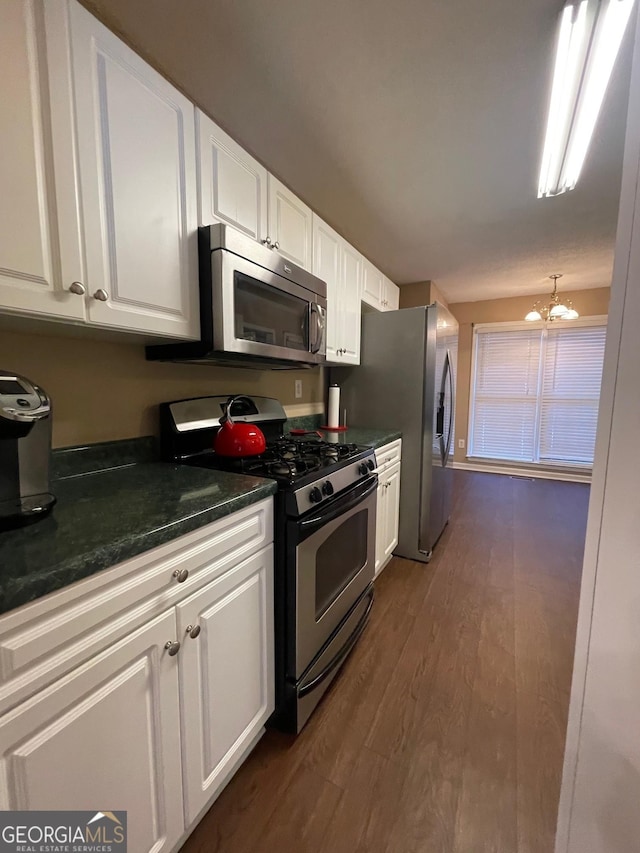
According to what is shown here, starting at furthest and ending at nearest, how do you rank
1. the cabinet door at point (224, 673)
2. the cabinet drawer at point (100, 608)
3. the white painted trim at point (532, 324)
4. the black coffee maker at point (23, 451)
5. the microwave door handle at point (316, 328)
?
the white painted trim at point (532, 324) → the microwave door handle at point (316, 328) → the cabinet door at point (224, 673) → the black coffee maker at point (23, 451) → the cabinet drawer at point (100, 608)

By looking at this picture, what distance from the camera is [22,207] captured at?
32.2 inches

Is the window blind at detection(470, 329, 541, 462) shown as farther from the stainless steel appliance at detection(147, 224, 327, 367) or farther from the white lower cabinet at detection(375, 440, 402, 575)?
the stainless steel appliance at detection(147, 224, 327, 367)

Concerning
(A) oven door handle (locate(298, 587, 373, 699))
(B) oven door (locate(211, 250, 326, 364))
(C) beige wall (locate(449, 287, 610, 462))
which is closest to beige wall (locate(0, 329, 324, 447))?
(B) oven door (locate(211, 250, 326, 364))

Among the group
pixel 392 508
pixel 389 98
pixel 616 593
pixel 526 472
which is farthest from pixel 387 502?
pixel 526 472

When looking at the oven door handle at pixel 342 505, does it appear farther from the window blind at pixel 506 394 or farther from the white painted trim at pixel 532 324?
the white painted trim at pixel 532 324

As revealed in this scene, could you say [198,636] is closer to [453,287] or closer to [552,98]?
[552,98]

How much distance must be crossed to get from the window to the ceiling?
7.73 ft

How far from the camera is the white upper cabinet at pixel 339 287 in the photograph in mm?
2098

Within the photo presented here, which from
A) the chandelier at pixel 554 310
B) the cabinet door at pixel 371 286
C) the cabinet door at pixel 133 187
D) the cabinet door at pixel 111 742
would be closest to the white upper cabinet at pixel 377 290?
the cabinet door at pixel 371 286

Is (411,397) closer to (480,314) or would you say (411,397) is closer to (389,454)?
(389,454)

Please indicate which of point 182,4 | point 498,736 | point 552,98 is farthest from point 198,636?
point 552,98

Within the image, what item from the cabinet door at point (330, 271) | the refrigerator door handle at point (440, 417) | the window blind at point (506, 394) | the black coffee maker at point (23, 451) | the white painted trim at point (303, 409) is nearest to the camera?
the black coffee maker at point (23, 451)

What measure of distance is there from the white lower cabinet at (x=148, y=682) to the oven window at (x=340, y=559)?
0.25m

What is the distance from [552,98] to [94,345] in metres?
2.04
